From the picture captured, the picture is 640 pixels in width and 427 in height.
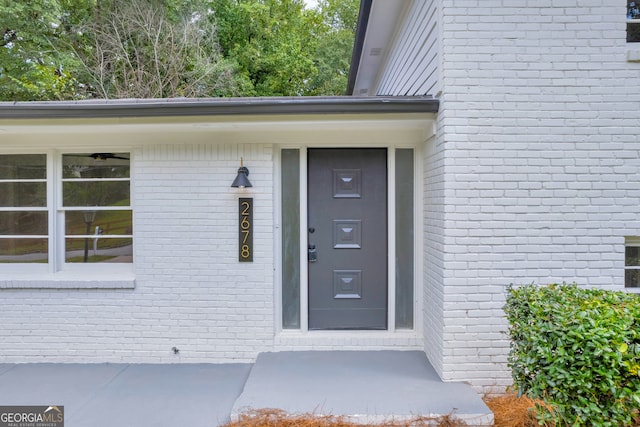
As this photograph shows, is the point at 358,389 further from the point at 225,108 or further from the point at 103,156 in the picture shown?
the point at 103,156

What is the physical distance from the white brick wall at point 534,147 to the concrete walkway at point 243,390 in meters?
0.56

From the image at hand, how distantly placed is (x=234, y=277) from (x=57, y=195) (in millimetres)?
2331

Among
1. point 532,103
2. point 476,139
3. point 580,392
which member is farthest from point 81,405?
point 532,103

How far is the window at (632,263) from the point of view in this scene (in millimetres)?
3723

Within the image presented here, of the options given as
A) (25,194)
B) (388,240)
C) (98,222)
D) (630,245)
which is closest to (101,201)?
(98,222)

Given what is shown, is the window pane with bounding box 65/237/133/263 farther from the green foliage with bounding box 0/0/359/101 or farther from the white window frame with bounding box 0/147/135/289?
the green foliage with bounding box 0/0/359/101

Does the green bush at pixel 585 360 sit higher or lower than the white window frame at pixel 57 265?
lower

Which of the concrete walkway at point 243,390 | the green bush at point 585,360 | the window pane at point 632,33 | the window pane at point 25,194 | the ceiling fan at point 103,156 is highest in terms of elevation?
the window pane at point 632,33

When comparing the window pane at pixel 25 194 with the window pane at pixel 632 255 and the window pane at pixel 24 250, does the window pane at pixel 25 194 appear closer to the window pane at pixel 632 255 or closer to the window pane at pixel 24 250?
the window pane at pixel 24 250

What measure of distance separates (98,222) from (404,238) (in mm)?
3627

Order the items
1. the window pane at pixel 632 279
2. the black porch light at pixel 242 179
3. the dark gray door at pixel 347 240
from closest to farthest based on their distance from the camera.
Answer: the window pane at pixel 632 279, the black porch light at pixel 242 179, the dark gray door at pixel 347 240

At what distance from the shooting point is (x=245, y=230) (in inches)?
169

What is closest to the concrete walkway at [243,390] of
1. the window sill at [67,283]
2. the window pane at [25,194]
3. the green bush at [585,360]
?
the green bush at [585,360]

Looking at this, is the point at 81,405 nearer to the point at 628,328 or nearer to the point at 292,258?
the point at 292,258
